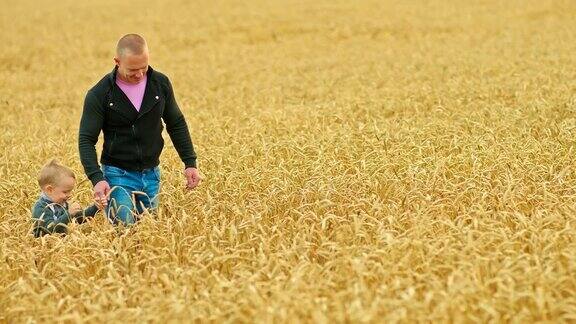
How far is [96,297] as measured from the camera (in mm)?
4359

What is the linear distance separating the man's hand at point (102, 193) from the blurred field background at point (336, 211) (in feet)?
0.74

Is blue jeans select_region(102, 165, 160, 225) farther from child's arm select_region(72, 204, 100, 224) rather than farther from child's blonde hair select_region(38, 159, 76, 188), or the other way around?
child's blonde hair select_region(38, 159, 76, 188)

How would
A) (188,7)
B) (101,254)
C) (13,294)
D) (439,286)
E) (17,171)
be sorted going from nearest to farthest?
(439,286) → (13,294) → (101,254) → (17,171) → (188,7)

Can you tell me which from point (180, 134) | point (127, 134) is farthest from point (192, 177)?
point (127, 134)

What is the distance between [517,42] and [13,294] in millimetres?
18762

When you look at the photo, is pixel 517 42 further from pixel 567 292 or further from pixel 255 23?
pixel 567 292

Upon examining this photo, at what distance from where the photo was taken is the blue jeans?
5668mm

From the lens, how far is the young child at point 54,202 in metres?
5.57

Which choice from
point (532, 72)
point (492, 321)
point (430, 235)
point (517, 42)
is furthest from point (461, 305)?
point (517, 42)

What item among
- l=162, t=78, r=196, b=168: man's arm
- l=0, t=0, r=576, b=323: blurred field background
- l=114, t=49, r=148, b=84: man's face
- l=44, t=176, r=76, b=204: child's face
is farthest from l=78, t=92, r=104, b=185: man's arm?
l=162, t=78, r=196, b=168: man's arm

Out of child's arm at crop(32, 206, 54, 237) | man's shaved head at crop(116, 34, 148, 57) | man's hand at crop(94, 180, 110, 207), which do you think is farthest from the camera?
child's arm at crop(32, 206, 54, 237)

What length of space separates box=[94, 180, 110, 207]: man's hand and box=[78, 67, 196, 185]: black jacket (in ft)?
0.24

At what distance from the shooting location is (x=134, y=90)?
5730 millimetres

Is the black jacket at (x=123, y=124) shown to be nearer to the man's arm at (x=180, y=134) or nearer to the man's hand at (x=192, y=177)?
the man's arm at (x=180, y=134)
